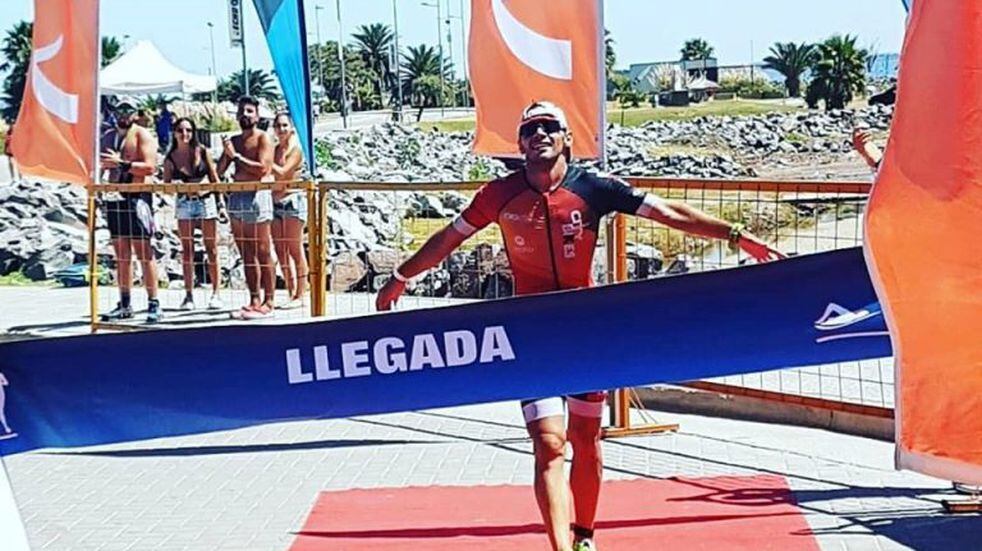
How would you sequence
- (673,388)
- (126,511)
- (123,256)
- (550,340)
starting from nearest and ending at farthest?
(550,340) < (126,511) < (673,388) < (123,256)

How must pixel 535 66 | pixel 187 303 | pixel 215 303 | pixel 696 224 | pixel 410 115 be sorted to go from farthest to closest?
1. pixel 410 115
2. pixel 187 303
3. pixel 215 303
4. pixel 535 66
5. pixel 696 224

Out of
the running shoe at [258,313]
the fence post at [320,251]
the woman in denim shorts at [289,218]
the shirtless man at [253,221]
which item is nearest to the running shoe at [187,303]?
the shirtless man at [253,221]

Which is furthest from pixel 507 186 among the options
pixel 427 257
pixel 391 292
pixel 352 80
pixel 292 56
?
pixel 352 80

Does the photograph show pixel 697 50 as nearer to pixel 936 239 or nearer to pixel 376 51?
pixel 376 51

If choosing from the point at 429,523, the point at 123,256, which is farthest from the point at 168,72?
the point at 429,523

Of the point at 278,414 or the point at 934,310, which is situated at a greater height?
the point at 934,310

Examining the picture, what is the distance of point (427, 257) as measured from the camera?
5.85 m

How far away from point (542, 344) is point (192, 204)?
28.8ft

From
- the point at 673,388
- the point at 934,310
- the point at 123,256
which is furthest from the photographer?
the point at 123,256

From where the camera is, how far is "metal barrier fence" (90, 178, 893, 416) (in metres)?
8.48

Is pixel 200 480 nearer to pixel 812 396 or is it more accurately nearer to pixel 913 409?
pixel 812 396

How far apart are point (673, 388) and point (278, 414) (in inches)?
215

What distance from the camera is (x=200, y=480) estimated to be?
25.6 feet

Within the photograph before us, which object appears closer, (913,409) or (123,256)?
(913,409)
